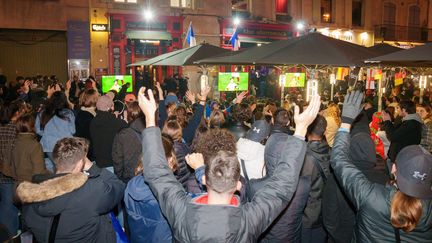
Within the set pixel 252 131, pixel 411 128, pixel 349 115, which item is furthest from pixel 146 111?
pixel 411 128

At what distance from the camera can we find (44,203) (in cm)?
290

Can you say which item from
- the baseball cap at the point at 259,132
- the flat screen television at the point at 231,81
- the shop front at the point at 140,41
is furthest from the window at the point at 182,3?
the baseball cap at the point at 259,132

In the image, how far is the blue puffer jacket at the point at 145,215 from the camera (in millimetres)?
3104

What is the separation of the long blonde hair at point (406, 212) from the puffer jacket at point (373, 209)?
0.23 ft

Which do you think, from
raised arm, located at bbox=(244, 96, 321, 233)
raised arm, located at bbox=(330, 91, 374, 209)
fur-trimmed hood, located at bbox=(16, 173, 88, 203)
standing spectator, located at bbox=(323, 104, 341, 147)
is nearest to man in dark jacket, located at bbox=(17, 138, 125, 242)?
fur-trimmed hood, located at bbox=(16, 173, 88, 203)

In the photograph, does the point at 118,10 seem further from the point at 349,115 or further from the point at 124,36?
the point at 349,115

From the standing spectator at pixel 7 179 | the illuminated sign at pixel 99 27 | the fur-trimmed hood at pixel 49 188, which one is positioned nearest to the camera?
the fur-trimmed hood at pixel 49 188

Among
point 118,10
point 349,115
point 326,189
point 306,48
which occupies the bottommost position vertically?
point 326,189

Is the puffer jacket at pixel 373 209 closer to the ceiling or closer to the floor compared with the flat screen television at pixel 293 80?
closer to the floor

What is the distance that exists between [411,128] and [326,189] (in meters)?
3.21

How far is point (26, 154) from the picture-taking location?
504cm

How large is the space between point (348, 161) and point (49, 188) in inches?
93.9

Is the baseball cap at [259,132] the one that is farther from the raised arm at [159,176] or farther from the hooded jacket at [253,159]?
the raised arm at [159,176]

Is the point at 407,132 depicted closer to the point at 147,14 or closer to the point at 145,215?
the point at 145,215
